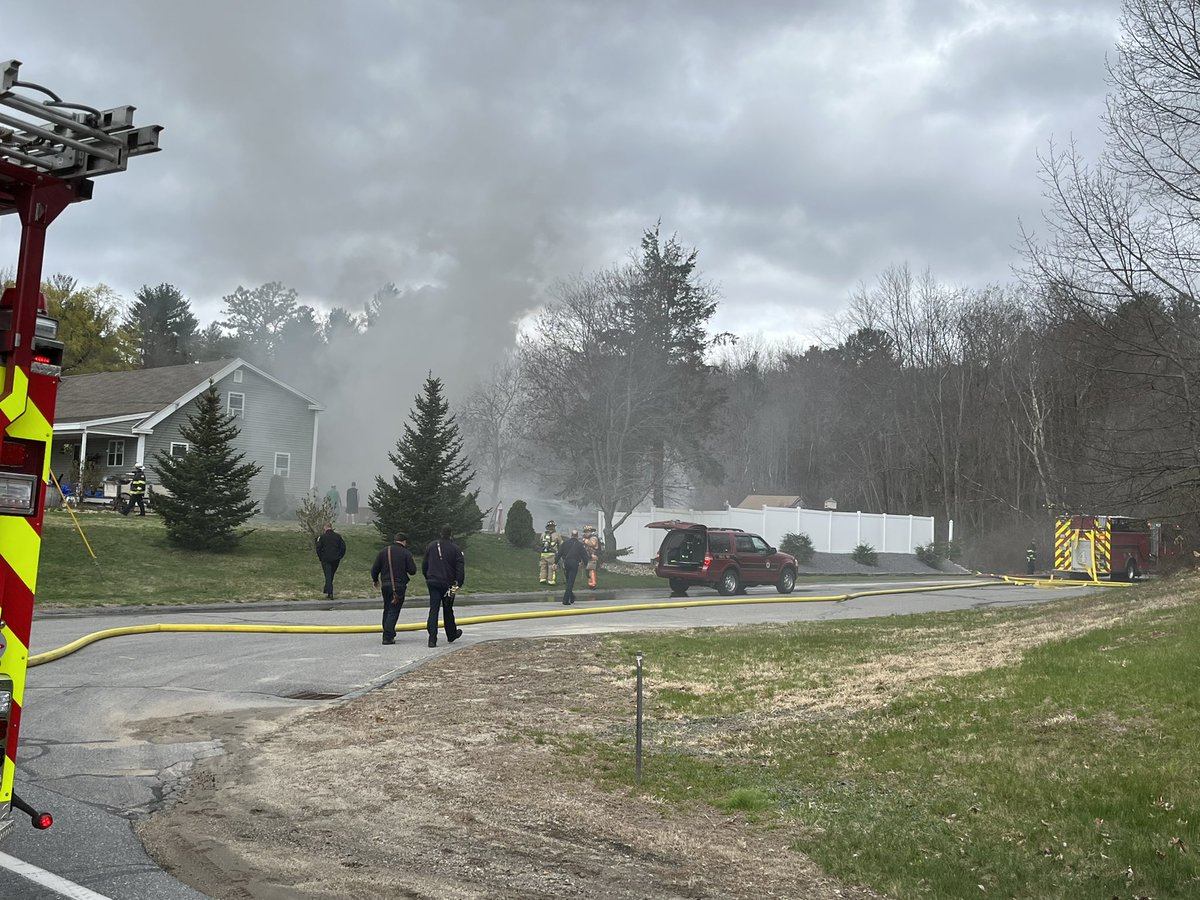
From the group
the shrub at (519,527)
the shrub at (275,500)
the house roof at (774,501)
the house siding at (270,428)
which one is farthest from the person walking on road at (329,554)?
the house roof at (774,501)

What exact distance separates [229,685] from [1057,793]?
8452 mm

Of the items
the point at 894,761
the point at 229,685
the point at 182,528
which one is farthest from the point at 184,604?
the point at 894,761

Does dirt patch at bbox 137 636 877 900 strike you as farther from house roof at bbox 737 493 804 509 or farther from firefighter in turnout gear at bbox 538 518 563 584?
house roof at bbox 737 493 804 509

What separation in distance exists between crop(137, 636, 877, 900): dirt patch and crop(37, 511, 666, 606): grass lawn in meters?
13.3

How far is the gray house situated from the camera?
3856cm

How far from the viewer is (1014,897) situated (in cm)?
510

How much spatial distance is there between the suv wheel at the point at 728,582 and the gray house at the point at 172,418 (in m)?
19.3

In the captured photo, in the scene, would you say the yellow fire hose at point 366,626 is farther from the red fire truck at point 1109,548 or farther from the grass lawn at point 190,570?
the red fire truck at point 1109,548

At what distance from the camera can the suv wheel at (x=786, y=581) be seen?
96.6ft

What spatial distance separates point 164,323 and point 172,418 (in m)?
47.9

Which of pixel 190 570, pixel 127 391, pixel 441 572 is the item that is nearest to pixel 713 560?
pixel 190 570

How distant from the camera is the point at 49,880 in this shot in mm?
4910

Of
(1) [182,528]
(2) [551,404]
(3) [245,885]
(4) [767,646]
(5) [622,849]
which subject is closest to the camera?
(3) [245,885]

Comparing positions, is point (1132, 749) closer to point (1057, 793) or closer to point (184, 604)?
point (1057, 793)
